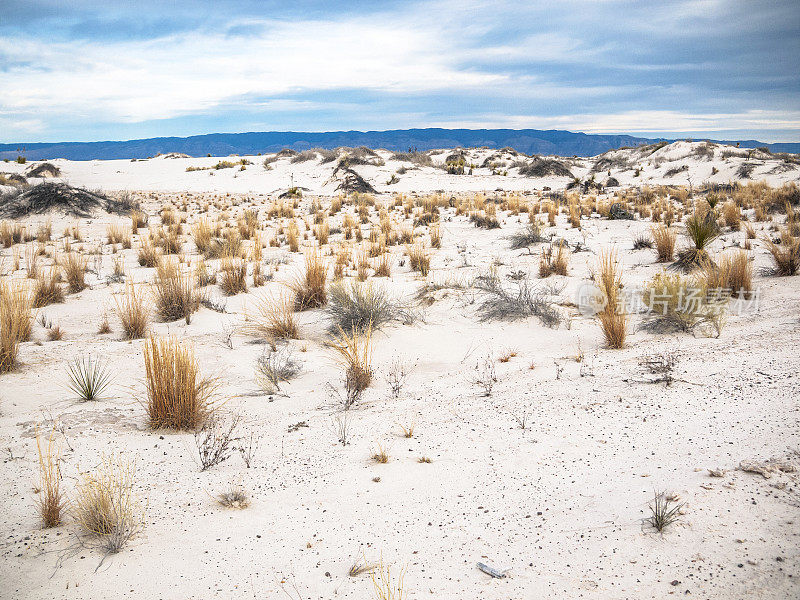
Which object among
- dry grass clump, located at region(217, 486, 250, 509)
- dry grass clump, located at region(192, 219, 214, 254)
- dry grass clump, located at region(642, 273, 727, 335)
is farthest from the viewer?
dry grass clump, located at region(192, 219, 214, 254)

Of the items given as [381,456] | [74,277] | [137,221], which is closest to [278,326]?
[381,456]

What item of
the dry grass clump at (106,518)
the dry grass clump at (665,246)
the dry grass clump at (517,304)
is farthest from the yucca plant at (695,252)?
the dry grass clump at (106,518)

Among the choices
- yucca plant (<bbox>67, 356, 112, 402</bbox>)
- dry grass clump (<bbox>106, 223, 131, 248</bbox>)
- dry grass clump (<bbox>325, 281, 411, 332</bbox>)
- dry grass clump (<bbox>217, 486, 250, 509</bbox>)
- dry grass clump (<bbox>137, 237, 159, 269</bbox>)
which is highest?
dry grass clump (<bbox>106, 223, 131, 248</bbox>)

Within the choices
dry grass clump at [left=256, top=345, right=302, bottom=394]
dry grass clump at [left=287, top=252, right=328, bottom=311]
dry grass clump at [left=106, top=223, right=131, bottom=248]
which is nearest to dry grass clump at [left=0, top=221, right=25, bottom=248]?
dry grass clump at [left=106, top=223, right=131, bottom=248]

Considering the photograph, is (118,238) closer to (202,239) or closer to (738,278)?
(202,239)

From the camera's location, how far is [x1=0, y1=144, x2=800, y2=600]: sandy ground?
1.98 metres

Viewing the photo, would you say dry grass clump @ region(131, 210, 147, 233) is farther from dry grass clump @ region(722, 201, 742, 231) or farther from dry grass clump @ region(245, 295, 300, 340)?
dry grass clump @ region(722, 201, 742, 231)

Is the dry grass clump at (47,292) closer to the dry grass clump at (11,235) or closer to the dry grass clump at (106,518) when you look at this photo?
the dry grass clump at (11,235)

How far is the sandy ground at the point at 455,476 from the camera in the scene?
198 cm

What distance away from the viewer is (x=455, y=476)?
2752mm

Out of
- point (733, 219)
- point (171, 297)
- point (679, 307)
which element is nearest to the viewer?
point (679, 307)

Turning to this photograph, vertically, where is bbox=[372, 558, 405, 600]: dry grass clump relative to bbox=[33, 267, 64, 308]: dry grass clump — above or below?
below

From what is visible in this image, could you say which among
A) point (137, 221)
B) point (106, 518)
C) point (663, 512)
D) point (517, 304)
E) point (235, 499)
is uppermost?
point (137, 221)

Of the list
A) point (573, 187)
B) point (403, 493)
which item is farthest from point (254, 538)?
point (573, 187)
